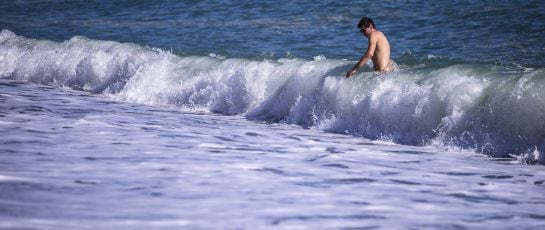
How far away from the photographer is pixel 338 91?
10.7 metres

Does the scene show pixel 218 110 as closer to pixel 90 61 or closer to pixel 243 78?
pixel 243 78

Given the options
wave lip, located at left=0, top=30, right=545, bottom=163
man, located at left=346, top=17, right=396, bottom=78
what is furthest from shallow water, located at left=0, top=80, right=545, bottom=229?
man, located at left=346, top=17, right=396, bottom=78

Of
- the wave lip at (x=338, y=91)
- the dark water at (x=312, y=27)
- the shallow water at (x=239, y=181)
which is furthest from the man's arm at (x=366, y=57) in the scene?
the dark water at (x=312, y=27)

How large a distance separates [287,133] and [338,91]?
5.41 ft

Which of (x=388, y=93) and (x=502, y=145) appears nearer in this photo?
(x=502, y=145)

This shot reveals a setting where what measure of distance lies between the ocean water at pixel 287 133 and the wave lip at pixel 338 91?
1.1 inches

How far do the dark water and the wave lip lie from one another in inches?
79.1

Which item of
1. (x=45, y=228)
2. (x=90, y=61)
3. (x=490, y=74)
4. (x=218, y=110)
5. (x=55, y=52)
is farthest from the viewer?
(x=55, y=52)

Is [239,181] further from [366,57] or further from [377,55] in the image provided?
[377,55]

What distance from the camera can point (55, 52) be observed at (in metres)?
17.9

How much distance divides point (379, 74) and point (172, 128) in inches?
131

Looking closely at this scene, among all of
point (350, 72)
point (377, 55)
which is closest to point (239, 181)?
point (350, 72)

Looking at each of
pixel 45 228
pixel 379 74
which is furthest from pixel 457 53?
pixel 45 228

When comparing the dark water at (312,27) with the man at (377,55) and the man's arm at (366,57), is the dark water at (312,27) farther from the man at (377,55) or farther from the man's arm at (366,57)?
the man's arm at (366,57)
